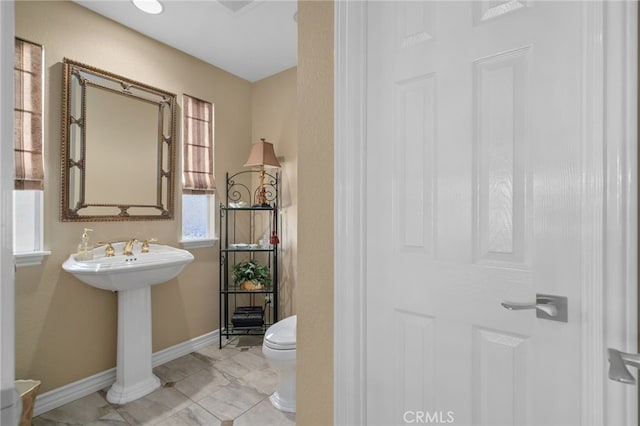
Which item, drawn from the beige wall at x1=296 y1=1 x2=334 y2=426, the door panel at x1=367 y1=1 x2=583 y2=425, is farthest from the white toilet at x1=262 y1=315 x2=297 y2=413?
the door panel at x1=367 y1=1 x2=583 y2=425

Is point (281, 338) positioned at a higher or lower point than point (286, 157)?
lower

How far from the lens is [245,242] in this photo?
3.18 meters

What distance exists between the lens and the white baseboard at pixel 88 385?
6.22 feet

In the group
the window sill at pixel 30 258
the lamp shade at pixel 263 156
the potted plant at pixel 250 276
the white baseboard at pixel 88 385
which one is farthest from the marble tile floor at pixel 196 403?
the lamp shade at pixel 263 156

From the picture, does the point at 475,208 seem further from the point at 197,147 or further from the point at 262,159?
the point at 197,147

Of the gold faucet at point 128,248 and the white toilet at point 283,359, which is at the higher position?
the gold faucet at point 128,248

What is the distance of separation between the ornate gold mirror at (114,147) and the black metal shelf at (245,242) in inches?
Result: 23.7

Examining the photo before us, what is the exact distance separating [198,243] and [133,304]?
0.75 meters

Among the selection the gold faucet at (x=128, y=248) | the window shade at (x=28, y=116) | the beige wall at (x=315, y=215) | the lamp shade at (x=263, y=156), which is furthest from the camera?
the lamp shade at (x=263, y=156)

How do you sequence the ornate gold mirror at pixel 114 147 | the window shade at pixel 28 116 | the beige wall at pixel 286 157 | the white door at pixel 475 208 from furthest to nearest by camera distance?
1. the beige wall at pixel 286 157
2. the ornate gold mirror at pixel 114 147
3. the window shade at pixel 28 116
4. the white door at pixel 475 208

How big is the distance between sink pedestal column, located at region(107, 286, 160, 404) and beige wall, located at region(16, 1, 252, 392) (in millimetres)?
211

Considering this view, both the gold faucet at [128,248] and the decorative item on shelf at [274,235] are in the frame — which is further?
the decorative item on shelf at [274,235]

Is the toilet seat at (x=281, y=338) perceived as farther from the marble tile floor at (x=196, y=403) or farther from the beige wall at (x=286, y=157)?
the beige wall at (x=286, y=157)

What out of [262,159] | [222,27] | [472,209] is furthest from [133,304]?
[472,209]
